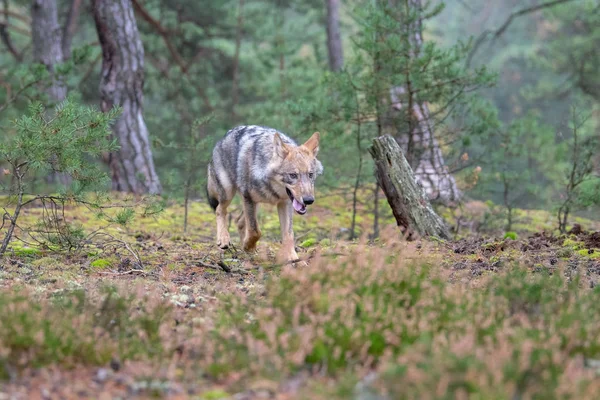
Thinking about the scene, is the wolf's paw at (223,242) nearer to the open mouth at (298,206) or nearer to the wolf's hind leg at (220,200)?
the wolf's hind leg at (220,200)

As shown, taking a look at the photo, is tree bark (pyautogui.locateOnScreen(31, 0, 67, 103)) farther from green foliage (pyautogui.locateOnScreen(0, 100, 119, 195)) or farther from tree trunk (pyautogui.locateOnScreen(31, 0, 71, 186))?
green foliage (pyautogui.locateOnScreen(0, 100, 119, 195))

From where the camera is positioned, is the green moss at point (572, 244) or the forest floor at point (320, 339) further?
the green moss at point (572, 244)

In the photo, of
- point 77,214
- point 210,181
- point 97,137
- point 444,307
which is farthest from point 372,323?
point 77,214

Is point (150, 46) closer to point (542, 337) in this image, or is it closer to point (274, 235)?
point (274, 235)

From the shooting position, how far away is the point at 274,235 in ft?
38.9

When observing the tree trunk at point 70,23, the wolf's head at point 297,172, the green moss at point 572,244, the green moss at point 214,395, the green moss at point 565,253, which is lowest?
the green moss at point 214,395

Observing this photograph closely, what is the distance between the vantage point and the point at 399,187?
29.5 ft

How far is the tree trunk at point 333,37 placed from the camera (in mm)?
19672

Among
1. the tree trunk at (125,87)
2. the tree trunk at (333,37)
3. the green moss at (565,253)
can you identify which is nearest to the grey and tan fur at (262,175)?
the green moss at (565,253)

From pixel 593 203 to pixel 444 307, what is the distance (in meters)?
6.21

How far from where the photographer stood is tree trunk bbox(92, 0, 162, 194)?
1362 centimetres

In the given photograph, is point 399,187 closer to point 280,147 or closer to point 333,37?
point 280,147

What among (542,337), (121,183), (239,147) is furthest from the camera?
(121,183)

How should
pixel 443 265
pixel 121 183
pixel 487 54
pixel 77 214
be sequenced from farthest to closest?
1. pixel 487 54
2. pixel 121 183
3. pixel 77 214
4. pixel 443 265
